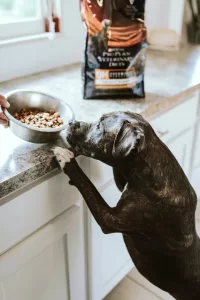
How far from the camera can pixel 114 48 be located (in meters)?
1.23

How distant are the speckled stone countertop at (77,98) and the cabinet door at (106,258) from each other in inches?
11.6

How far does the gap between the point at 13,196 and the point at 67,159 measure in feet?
0.54

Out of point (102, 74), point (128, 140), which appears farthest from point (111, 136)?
point (102, 74)

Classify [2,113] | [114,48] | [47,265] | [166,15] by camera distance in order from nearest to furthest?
[2,113], [47,265], [114,48], [166,15]

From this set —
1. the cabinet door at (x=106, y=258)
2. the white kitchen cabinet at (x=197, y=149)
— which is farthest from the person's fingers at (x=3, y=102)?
the white kitchen cabinet at (x=197, y=149)

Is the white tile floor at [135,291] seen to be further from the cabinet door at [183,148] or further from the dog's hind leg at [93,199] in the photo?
the dog's hind leg at [93,199]

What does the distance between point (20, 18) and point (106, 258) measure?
1.08 metres

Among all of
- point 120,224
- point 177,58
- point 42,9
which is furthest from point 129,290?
point 42,9

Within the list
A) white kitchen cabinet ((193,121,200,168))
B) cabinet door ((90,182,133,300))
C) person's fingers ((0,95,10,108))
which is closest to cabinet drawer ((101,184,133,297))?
cabinet door ((90,182,133,300))

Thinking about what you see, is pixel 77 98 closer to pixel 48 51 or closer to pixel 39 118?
pixel 39 118

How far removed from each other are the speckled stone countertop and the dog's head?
3.0 inches

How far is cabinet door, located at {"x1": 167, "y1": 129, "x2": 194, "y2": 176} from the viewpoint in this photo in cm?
156

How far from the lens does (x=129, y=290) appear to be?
1687 millimetres

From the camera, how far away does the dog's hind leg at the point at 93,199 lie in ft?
3.05
